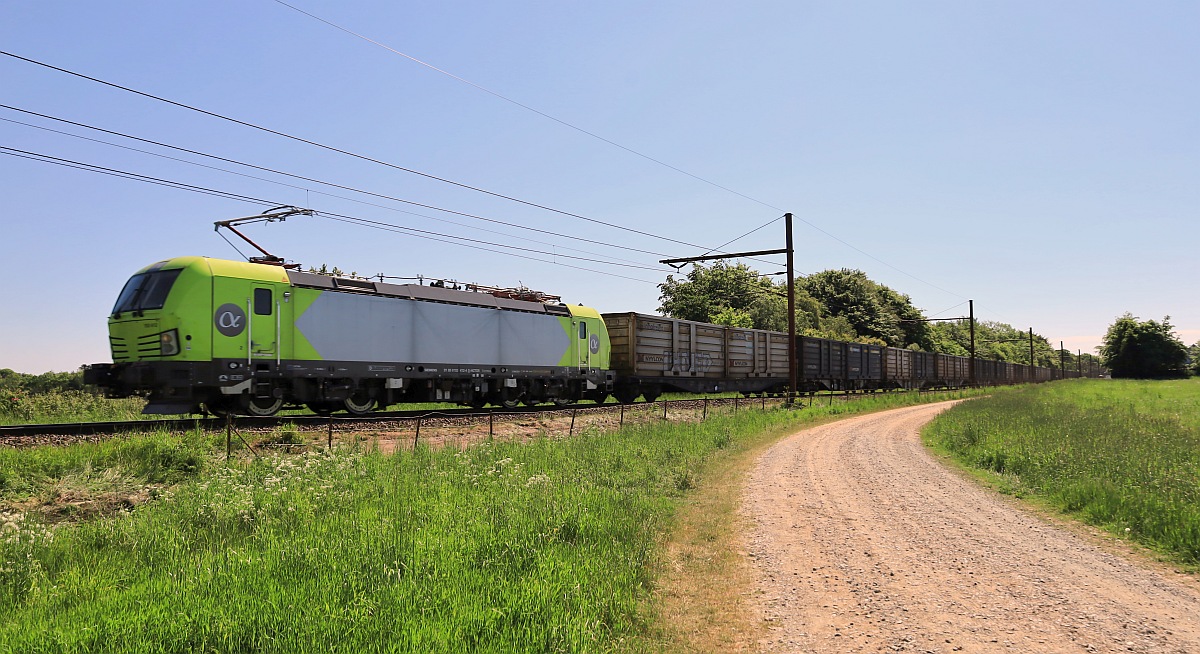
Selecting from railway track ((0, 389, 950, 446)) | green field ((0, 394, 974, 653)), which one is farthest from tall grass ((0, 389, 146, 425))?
green field ((0, 394, 974, 653))

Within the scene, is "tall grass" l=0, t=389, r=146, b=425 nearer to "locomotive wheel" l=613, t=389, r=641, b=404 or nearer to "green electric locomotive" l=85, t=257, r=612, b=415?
"green electric locomotive" l=85, t=257, r=612, b=415

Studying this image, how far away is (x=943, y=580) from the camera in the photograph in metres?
6.68

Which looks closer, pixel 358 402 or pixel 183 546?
pixel 183 546

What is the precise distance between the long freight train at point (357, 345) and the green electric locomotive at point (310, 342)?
0.11 feet

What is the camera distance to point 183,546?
263 inches

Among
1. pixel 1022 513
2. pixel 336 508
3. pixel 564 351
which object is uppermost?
pixel 564 351

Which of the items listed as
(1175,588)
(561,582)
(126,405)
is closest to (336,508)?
(561,582)

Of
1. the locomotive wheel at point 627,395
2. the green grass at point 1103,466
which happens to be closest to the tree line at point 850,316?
the locomotive wheel at point 627,395

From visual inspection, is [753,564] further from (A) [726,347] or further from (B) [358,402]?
(A) [726,347]

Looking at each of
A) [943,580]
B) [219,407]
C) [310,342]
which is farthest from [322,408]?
[943,580]

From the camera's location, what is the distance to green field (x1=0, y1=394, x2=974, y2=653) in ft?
15.0

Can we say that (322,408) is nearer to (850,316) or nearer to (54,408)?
(54,408)

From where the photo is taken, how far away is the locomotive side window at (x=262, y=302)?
622 inches

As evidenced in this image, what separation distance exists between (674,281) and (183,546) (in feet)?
204
